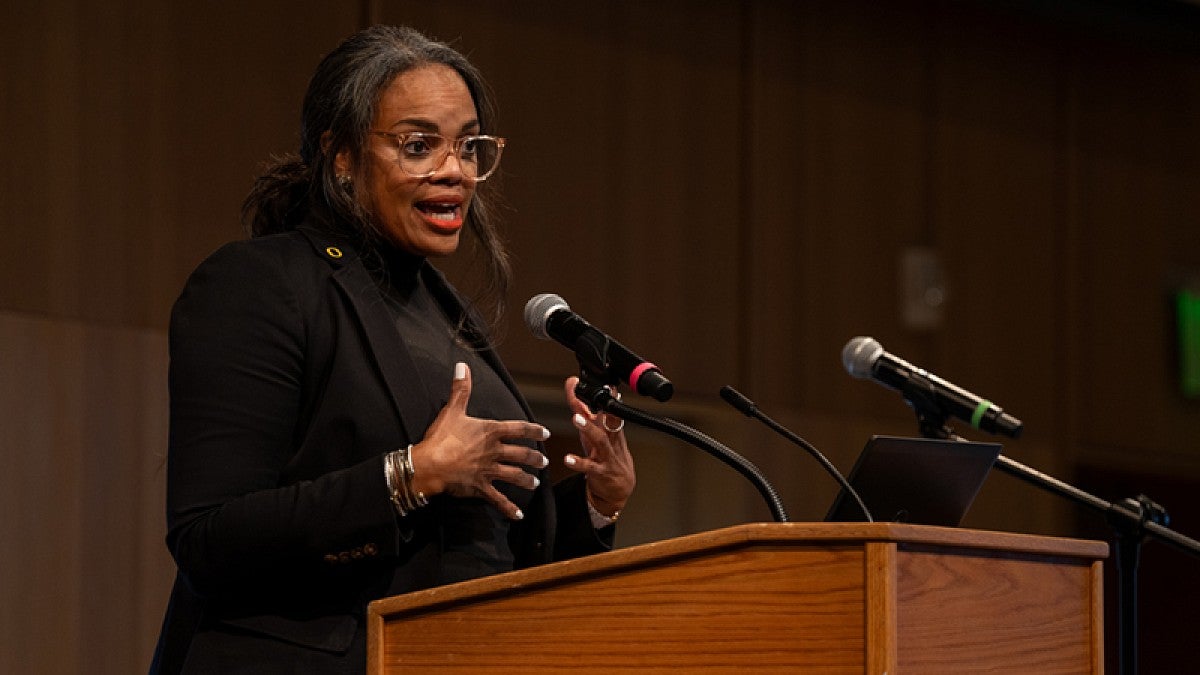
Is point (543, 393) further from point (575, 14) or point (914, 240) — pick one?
point (914, 240)

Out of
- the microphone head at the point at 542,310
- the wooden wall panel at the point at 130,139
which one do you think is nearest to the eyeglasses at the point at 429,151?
the microphone head at the point at 542,310

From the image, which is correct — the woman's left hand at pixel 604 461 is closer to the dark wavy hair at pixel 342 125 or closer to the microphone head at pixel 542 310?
the microphone head at pixel 542 310

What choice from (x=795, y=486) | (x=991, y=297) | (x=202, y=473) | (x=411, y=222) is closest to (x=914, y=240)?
(x=991, y=297)

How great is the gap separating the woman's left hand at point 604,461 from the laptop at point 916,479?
1.00 ft

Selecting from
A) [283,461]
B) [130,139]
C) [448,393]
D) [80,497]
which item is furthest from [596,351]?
[130,139]

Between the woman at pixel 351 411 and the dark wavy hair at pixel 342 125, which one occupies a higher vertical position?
the dark wavy hair at pixel 342 125

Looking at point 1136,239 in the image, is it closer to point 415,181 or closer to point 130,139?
point 130,139

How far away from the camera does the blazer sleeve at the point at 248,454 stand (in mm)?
1789

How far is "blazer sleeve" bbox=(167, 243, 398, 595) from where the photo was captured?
70.4 inches

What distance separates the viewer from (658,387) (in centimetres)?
188

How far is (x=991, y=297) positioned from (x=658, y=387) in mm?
4366

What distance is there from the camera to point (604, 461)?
220 centimetres

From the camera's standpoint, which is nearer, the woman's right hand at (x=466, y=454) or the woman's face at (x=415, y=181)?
the woman's right hand at (x=466, y=454)

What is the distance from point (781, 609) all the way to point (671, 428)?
0.48 m
